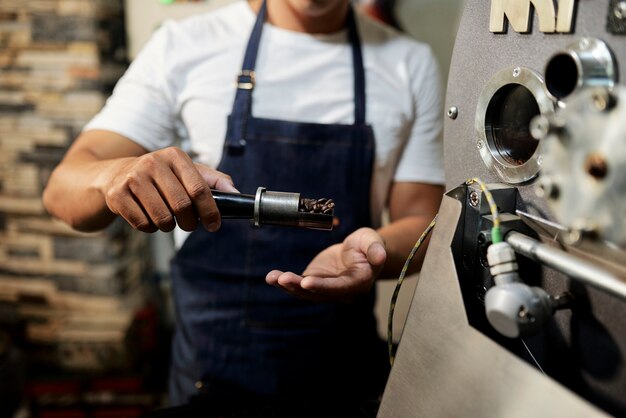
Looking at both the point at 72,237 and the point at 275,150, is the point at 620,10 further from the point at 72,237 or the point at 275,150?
the point at 72,237

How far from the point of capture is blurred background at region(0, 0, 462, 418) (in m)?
1.80

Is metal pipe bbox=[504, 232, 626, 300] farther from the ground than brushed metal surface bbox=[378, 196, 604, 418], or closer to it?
farther from the ground

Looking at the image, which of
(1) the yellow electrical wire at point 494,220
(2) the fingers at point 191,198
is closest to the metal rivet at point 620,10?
(1) the yellow electrical wire at point 494,220

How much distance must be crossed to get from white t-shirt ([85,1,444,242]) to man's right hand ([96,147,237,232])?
413mm

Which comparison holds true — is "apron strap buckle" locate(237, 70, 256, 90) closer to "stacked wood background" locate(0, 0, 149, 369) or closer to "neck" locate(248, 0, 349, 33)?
"neck" locate(248, 0, 349, 33)

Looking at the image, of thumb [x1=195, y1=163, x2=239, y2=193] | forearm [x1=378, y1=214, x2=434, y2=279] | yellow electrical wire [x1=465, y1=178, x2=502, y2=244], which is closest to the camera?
yellow electrical wire [x1=465, y1=178, x2=502, y2=244]

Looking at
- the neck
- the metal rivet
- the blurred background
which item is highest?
the metal rivet

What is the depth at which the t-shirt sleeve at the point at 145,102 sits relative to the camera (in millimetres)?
1146

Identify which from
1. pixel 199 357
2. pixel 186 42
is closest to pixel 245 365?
pixel 199 357

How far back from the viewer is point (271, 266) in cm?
120

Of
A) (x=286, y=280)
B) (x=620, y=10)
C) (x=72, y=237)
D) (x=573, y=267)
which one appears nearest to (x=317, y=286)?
(x=286, y=280)

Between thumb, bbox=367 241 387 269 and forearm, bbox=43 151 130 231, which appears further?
forearm, bbox=43 151 130 231

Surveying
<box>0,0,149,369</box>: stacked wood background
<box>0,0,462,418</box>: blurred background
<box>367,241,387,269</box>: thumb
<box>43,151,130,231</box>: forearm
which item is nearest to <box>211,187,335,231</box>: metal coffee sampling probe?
<box>367,241,387,269</box>: thumb

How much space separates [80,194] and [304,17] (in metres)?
0.60
